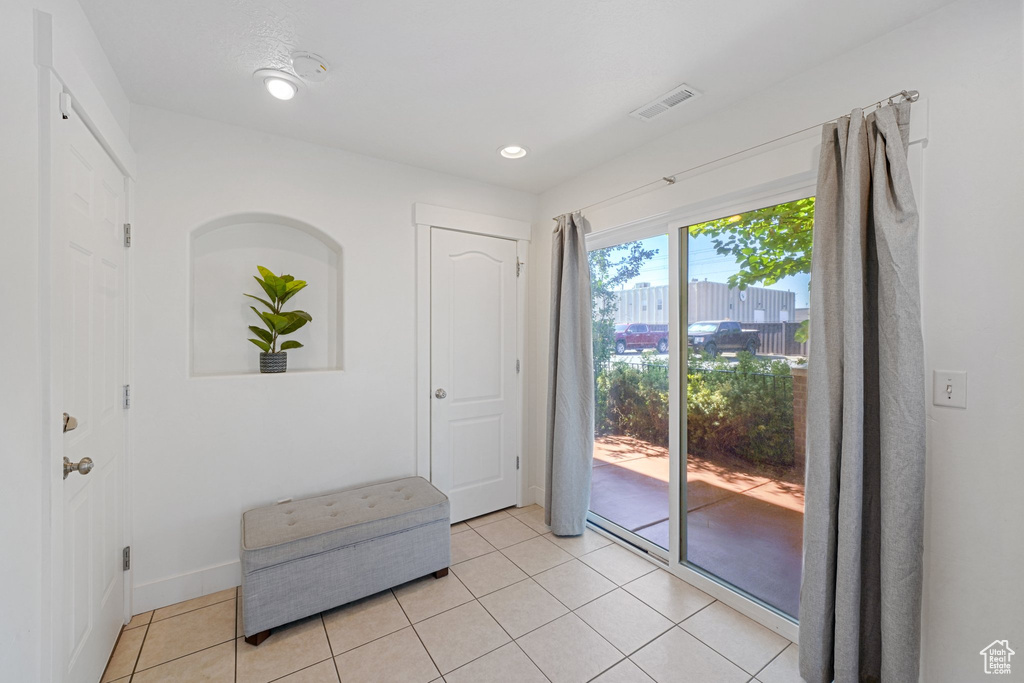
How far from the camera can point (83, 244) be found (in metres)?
1.49

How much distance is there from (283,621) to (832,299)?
2.64 m

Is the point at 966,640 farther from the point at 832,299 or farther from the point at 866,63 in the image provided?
the point at 866,63

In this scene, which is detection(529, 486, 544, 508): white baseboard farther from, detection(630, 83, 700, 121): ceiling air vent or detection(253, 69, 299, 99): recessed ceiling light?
detection(253, 69, 299, 99): recessed ceiling light

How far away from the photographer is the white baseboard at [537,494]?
3.37 meters

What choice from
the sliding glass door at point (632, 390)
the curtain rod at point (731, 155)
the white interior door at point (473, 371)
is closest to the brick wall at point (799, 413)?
the sliding glass door at point (632, 390)

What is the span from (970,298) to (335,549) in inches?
105

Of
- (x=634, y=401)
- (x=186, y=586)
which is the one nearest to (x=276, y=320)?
(x=186, y=586)

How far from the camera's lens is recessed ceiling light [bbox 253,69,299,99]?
182cm

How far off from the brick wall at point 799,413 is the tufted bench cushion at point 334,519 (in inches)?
69.4

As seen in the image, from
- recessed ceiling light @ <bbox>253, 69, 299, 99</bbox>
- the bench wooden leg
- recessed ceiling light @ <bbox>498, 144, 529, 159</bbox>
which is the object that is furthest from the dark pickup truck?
the bench wooden leg

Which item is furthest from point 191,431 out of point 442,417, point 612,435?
point 612,435

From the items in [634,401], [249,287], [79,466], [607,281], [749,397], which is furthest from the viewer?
[607,281]

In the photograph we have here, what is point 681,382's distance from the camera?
2391mm

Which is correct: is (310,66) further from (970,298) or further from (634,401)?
(970,298)
